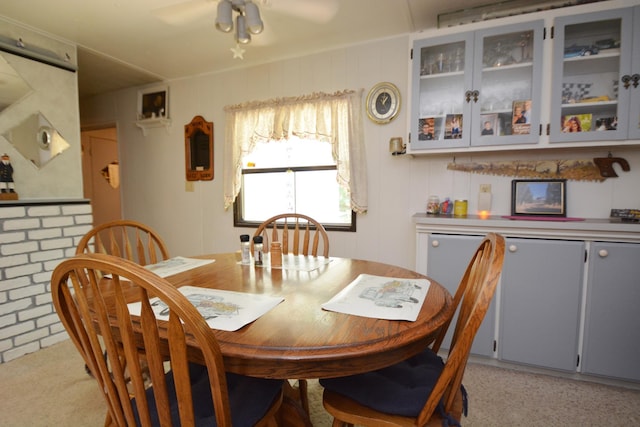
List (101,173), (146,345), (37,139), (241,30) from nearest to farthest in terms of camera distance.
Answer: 1. (146,345)
2. (241,30)
3. (37,139)
4. (101,173)

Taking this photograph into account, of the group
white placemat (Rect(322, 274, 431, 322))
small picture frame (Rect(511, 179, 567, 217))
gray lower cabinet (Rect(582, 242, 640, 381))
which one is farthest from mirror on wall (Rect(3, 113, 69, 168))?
gray lower cabinet (Rect(582, 242, 640, 381))

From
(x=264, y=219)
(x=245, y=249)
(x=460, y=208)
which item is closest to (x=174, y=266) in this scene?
(x=245, y=249)

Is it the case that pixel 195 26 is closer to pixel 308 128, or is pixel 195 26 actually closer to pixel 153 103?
pixel 308 128

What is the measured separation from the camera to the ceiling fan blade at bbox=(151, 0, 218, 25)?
6.23ft

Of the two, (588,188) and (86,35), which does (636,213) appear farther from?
(86,35)

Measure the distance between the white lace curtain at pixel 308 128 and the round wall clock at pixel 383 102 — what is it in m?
0.10

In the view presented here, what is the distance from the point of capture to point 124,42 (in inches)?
97.7

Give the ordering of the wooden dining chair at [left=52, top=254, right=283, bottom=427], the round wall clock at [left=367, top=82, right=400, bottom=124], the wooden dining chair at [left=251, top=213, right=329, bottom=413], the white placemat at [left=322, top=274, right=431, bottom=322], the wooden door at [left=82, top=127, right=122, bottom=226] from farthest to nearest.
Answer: the wooden door at [left=82, top=127, right=122, bottom=226]
the round wall clock at [left=367, top=82, right=400, bottom=124]
the wooden dining chair at [left=251, top=213, right=329, bottom=413]
the white placemat at [left=322, top=274, right=431, bottom=322]
the wooden dining chair at [left=52, top=254, right=283, bottom=427]

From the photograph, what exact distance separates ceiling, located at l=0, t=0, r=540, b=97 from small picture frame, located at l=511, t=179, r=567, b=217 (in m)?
1.24

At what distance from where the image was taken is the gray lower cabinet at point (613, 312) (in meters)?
1.68

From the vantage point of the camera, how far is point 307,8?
2.02 meters

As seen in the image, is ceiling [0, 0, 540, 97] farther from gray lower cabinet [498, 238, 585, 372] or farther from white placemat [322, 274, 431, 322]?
white placemat [322, 274, 431, 322]

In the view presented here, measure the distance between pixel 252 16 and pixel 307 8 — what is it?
2.08ft

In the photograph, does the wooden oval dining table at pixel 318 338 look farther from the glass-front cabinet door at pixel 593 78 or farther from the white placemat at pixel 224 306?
the glass-front cabinet door at pixel 593 78
